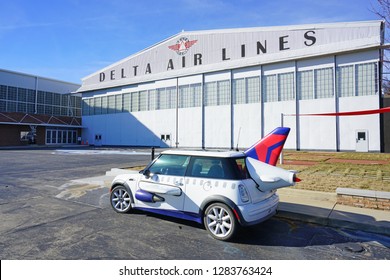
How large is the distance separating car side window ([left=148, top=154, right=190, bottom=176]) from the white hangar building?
13019mm

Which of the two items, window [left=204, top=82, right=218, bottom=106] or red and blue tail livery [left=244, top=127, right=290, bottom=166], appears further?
window [left=204, top=82, right=218, bottom=106]

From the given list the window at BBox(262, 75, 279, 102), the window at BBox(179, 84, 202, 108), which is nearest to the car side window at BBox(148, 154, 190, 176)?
the window at BBox(262, 75, 279, 102)

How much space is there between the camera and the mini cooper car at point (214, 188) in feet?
14.9

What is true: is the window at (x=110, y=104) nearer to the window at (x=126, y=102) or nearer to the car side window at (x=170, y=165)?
the window at (x=126, y=102)

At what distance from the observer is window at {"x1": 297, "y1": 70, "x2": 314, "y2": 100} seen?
1009 inches

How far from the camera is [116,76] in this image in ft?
135

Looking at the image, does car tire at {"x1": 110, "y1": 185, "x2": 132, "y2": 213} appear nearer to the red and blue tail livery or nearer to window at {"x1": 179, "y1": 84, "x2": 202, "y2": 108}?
the red and blue tail livery

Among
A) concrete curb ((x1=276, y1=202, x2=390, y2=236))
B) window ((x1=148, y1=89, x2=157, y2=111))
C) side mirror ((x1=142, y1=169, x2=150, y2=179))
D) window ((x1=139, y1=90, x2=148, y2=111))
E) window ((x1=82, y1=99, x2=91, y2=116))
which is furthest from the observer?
window ((x1=82, y1=99, x2=91, y2=116))

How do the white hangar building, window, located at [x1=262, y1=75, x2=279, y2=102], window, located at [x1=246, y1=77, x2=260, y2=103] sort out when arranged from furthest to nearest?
window, located at [x1=246, y1=77, x2=260, y2=103] → window, located at [x1=262, y1=75, x2=279, y2=102] → the white hangar building

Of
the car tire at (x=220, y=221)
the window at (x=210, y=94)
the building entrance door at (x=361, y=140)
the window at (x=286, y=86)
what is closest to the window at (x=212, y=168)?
the car tire at (x=220, y=221)

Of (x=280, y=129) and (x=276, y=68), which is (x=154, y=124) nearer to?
(x=276, y=68)

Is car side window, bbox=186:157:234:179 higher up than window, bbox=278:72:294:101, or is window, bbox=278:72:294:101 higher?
window, bbox=278:72:294:101

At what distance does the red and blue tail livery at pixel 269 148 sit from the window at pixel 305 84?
22.0 metres

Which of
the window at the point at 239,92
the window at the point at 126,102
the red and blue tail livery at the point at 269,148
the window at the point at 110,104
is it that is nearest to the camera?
the red and blue tail livery at the point at 269,148
